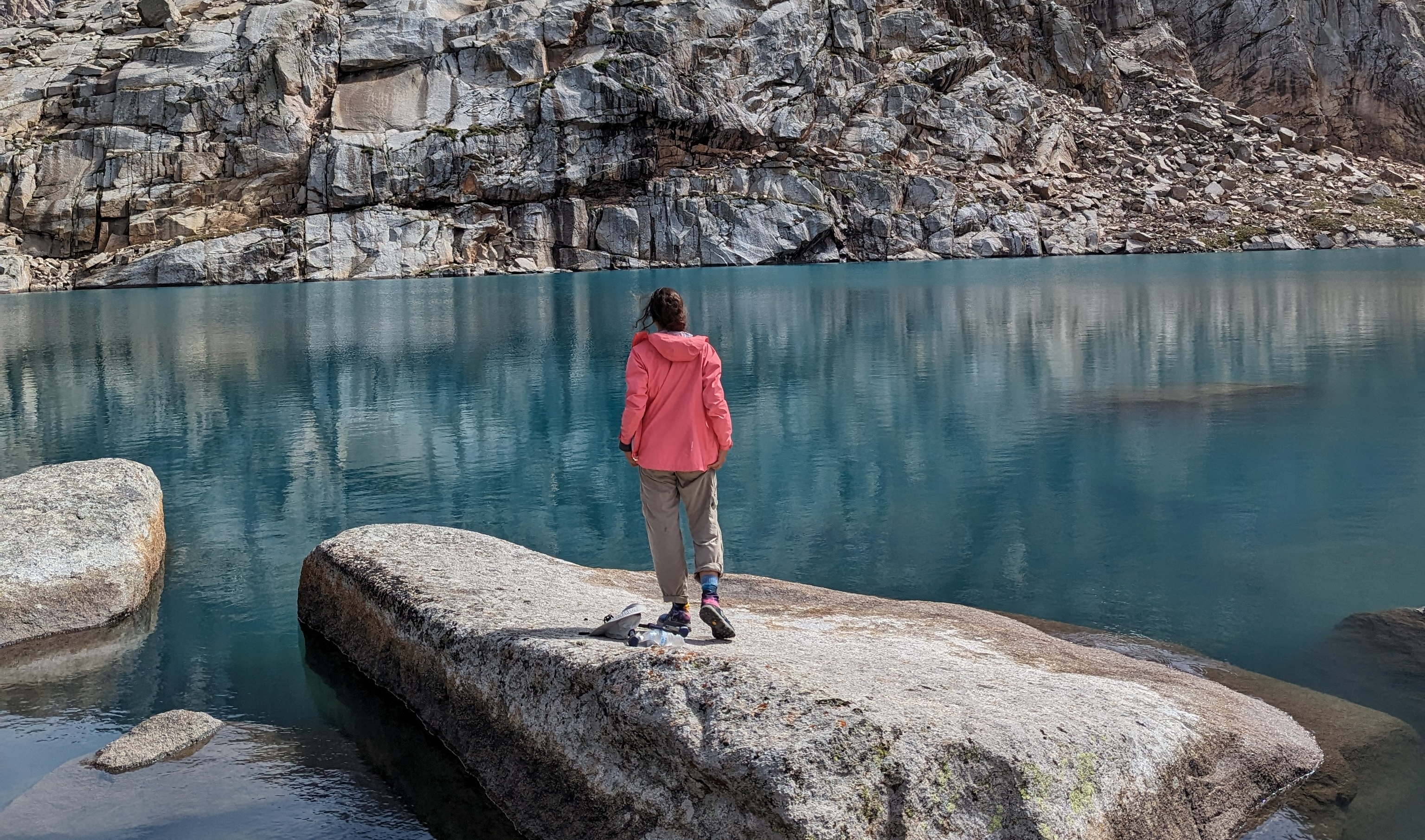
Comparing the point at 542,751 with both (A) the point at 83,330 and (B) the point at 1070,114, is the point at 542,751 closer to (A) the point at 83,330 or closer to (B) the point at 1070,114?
(A) the point at 83,330

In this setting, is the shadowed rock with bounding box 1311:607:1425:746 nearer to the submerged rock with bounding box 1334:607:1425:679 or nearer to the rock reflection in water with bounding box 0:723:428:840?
the submerged rock with bounding box 1334:607:1425:679

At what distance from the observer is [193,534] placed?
16516mm

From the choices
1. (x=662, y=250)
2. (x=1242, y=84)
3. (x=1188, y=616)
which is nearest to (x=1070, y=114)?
(x=1242, y=84)

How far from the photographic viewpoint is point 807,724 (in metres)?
6.03

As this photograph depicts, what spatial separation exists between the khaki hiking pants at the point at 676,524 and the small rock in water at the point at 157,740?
425cm

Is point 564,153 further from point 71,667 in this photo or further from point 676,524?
point 676,524

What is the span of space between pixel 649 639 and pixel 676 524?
1010mm

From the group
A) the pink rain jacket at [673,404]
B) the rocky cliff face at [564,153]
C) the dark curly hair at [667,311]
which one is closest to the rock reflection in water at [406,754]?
the pink rain jacket at [673,404]

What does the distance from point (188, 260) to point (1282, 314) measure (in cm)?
9460

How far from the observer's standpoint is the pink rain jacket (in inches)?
322

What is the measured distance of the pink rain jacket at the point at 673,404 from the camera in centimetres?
817

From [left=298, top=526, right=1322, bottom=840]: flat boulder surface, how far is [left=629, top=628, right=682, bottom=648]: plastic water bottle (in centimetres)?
19

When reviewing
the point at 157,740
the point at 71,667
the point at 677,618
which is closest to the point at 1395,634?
the point at 677,618

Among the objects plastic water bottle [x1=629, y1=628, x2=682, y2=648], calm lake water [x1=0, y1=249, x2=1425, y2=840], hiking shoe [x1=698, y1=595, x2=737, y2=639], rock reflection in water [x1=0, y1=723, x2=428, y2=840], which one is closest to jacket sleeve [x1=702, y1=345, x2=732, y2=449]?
hiking shoe [x1=698, y1=595, x2=737, y2=639]
